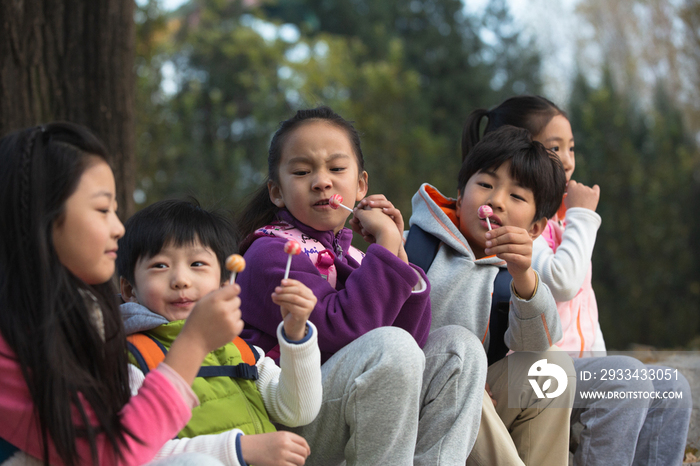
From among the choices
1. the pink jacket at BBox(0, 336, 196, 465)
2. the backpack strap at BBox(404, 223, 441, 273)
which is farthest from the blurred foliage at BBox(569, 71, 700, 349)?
the pink jacket at BBox(0, 336, 196, 465)

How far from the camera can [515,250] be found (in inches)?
83.5

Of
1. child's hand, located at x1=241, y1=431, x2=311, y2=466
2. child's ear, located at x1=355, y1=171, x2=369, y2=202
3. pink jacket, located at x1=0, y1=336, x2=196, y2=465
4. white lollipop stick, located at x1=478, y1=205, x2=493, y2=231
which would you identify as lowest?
child's hand, located at x1=241, y1=431, x2=311, y2=466

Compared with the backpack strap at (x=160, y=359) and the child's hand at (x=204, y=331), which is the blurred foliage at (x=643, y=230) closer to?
the backpack strap at (x=160, y=359)

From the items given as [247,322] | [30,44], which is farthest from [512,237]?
[30,44]

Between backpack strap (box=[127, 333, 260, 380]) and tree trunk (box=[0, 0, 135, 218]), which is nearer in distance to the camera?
backpack strap (box=[127, 333, 260, 380])

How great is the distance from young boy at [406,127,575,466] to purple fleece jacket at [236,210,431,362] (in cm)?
32

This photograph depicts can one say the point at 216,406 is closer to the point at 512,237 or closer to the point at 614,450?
the point at 512,237

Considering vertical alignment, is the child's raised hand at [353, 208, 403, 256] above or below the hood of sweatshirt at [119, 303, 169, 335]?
above

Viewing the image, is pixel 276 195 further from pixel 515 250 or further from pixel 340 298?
pixel 515 250

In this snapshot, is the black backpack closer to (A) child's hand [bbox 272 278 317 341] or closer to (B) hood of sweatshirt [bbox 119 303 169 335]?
(A) child's hand [bbox 272 278 317 341]

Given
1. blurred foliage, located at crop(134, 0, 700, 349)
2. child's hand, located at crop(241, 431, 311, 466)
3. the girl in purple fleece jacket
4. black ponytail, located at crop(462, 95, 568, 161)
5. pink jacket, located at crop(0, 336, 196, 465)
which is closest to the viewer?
pink jacket, located at crop(0, 336, 196, 465)

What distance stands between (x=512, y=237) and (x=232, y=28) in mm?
12550

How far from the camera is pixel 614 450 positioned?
2.35 m

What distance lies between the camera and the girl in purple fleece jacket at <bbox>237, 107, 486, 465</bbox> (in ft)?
5.87
